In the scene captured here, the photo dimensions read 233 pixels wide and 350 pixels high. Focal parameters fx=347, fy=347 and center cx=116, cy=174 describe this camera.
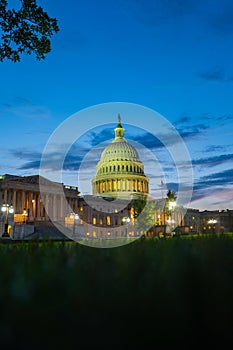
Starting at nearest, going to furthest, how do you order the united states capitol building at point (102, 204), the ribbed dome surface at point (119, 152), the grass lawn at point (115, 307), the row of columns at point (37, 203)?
the grass lawn at point (115, 307) → the united states capitol building at point (102, 204) → the row of columns at point (37, 203) → the ribbed dome surface at point (119, 152)

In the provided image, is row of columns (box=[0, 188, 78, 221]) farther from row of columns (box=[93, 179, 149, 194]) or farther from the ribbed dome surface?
the ribbed dome surface

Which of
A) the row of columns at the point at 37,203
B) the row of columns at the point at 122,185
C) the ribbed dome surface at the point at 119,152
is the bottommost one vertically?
the row of columns at the point at 37,203

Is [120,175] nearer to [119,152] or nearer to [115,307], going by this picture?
[119,152]

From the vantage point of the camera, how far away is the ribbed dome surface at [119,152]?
119444 mm

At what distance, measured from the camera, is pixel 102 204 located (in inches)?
3839

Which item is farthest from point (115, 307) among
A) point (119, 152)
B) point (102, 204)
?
point (119, 152)

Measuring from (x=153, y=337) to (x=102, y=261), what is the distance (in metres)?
1.24

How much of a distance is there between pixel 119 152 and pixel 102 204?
2874 centimetres

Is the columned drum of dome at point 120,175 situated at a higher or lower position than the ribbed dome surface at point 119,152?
lower

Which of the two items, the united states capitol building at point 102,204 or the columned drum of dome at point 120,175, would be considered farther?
the columned drum of dome at point 120,175

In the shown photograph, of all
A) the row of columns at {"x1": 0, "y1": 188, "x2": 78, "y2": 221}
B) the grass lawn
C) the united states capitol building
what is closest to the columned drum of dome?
the united states capitol building

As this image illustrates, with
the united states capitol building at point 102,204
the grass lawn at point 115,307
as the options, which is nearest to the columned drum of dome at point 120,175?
the united states capitol building at point 102,204

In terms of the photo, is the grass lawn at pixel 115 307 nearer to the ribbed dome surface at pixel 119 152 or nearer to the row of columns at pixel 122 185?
the row of columns at pixel 122 185

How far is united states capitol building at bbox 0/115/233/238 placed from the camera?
63.0m
